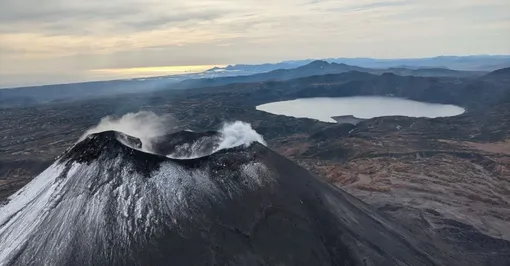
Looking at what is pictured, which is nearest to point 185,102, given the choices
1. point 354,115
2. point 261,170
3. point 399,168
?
point 354,115

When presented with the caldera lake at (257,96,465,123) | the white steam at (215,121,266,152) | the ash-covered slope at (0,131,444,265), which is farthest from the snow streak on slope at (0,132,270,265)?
the caldera lake at (257,96,465,123)

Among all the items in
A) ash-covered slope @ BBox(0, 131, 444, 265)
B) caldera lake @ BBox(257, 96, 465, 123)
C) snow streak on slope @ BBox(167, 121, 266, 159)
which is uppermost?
snow streak on slope @ BBox(167, 121, 266, 159)

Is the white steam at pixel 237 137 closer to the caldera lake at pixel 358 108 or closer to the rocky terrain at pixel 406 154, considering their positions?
the rocky terrain at pixel 406 154

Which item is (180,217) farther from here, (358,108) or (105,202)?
(358,108)

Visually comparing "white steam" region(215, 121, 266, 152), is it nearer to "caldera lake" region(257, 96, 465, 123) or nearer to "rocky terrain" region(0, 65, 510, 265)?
"rocky terrain" region(0, 65, 510, 265)

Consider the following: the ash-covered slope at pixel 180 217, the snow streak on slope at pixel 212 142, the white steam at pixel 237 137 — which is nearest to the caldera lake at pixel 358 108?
the white steam at pixel 237 137

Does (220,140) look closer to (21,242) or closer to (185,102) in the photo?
(21,242)
